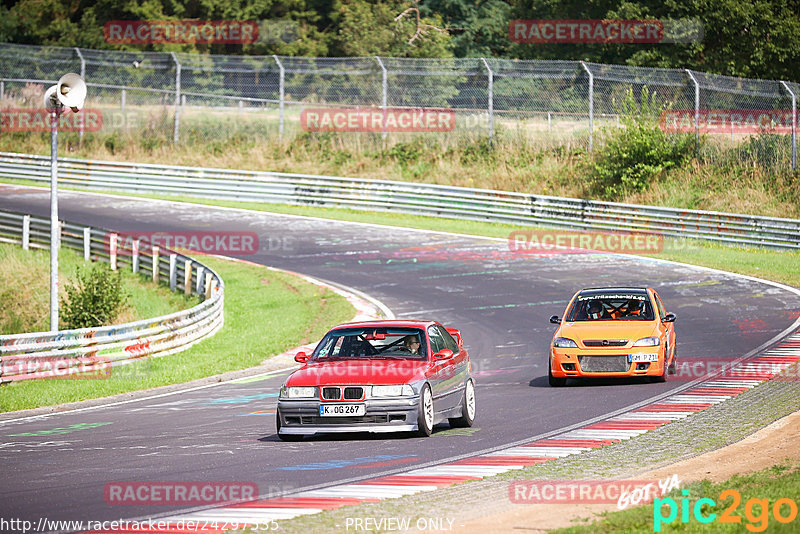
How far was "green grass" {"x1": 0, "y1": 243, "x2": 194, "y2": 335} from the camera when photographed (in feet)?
93.2

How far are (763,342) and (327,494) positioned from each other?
40.9ft

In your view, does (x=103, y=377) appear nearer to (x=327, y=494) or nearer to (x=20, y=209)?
(x=327, y=494)

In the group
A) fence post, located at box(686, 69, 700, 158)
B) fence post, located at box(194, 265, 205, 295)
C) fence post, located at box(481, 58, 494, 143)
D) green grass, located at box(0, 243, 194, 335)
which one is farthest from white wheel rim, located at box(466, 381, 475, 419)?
fence post, located at box(481, 58, 494, 143)

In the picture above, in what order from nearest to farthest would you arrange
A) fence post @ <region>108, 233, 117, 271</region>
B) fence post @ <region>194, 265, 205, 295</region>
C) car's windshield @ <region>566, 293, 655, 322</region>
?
car's windshield @ <region>566, 293, 655, 322</region>
fence post @ <region>194, 265, 205, 295</region>
fence post @ <region>108, 233, 117, 271</region>

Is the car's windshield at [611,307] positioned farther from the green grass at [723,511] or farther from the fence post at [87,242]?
the fence post at [87,242]

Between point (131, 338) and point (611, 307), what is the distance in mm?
8718

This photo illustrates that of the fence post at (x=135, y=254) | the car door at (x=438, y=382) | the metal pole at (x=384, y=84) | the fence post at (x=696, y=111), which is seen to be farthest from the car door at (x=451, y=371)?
the metal pole at (x=384, y=84)

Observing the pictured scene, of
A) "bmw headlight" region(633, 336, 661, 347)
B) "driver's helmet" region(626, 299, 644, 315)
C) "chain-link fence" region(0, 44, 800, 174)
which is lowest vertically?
"bmw headlight" region(633, 336, 661, 347)

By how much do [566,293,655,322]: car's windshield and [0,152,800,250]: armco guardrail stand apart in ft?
54.0

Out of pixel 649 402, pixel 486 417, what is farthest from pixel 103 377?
pixel 649 402

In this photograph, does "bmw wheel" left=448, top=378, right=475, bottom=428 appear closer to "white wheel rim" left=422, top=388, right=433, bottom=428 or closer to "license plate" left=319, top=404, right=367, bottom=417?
"white wheel rim" left=422, top=388, right=433, bottom=428

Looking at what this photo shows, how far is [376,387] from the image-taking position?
1180 cm

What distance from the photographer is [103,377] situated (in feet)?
62.6

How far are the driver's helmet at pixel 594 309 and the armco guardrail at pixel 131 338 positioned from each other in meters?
8.14
